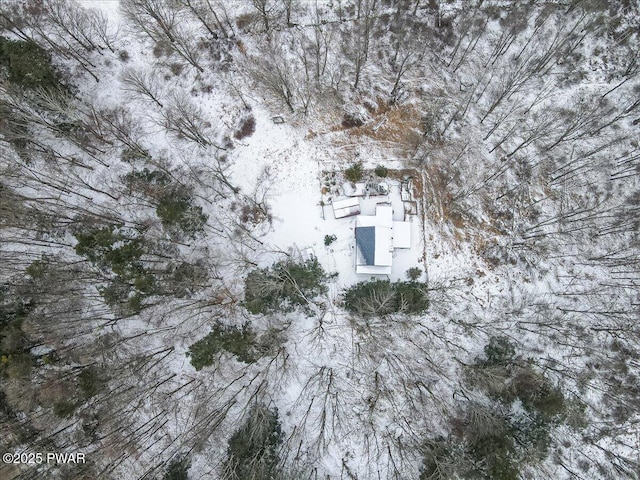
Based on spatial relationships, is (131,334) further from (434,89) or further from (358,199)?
(434,89)

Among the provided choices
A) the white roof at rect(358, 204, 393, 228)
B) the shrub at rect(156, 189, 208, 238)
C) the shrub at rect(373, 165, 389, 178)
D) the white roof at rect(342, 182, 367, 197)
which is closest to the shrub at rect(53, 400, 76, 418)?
the shrub at rect(156, 189, 208, 238)

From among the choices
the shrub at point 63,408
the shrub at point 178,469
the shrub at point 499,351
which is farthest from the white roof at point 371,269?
the shrub at point 63,408

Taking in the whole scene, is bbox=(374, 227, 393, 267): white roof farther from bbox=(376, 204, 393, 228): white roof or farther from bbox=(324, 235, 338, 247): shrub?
bbox=(324, 235, 338, 247): shrub

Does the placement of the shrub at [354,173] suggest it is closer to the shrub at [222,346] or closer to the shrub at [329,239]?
the shrub at [329,239]

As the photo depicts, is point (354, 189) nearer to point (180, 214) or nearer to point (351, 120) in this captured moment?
point (351, 120)

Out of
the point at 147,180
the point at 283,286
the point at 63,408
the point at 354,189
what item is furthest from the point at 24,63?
the point at 354,189
